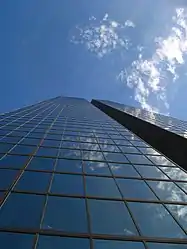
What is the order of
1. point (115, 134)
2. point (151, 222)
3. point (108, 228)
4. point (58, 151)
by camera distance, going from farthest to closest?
point (115, 134) < point (58, 151) < point (151, 222) < point (108, 228)

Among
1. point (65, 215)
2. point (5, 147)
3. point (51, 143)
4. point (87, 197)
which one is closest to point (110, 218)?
point (65, 215)

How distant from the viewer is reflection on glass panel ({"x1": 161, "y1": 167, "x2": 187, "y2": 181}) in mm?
14584

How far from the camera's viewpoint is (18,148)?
16266 millimetres

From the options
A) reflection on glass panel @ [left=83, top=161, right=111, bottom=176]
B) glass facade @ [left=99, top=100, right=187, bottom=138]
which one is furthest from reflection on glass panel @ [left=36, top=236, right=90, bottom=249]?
glass facade @ [left=99, top=100, right=187, bottom=138]

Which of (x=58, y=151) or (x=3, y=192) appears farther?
(x=58, y=151)

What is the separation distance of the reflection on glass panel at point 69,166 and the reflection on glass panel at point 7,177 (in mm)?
1997

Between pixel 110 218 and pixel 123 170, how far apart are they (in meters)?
5.20

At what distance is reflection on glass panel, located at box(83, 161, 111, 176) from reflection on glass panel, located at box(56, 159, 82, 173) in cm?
31

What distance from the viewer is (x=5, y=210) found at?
9.08 m

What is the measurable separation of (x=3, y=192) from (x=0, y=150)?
545 cm

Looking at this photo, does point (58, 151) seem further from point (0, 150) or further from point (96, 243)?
point (96, 243)

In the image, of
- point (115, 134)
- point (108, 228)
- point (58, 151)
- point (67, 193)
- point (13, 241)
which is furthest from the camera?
point (115, 134)

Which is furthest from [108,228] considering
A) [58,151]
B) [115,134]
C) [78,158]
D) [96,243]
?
[115,134]

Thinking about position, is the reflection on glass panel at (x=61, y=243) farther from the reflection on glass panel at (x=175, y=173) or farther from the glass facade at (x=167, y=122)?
the glass facade at (x=167, y=122)
